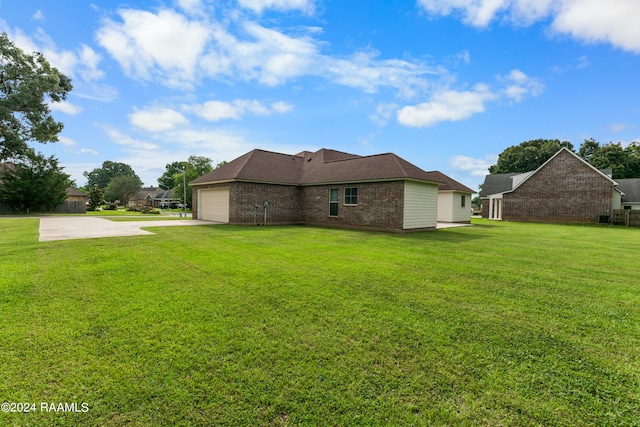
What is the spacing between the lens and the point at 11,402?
216 cm

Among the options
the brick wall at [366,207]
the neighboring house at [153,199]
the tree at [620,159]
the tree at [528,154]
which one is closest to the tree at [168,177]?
the neighboring house at [153,199]

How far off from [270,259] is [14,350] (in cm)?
462

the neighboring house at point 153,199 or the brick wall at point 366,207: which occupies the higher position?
the neighboring house at point 153,199

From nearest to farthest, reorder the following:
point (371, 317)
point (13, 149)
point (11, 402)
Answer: point (11, 402) → point (371, 317) → point (13, 149)

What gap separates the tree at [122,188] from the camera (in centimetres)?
6412

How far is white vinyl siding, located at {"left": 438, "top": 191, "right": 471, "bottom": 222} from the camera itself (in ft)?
74.3

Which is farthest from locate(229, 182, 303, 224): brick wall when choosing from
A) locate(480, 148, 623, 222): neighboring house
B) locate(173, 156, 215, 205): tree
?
locate(173, 156, 215, 205): tree

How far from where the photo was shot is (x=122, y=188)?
211ft

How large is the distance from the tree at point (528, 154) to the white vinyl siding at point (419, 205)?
49155 mm

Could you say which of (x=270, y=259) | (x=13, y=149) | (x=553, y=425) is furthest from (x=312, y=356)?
(x=13, y=149)

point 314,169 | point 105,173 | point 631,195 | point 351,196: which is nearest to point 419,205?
point 351,196

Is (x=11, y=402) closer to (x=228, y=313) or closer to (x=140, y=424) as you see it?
(x=140, y=424)

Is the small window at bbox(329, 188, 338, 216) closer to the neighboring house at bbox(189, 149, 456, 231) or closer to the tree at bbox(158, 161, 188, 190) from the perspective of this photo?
the neighboring house at bbox(189, 149, 456, 231)

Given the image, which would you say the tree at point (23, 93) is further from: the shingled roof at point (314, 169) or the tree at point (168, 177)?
the tree at point (168, 177)
